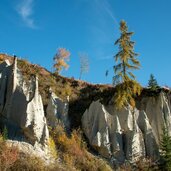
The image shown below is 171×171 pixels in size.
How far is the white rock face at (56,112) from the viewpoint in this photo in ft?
101

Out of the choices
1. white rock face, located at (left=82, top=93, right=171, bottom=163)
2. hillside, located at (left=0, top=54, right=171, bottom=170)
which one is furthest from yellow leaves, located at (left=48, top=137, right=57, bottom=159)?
white rock face, located at (left=82, top=93, right=171, bottom=163)

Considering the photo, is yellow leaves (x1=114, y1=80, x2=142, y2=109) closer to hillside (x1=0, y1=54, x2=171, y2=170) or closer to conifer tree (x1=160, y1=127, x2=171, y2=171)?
hillside (x1=0, y1=54, x2=171, y2=170)

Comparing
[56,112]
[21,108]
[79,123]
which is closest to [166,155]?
[79,123]

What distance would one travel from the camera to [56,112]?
31953 mm

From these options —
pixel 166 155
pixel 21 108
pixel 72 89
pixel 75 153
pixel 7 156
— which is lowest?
pixel 7 156

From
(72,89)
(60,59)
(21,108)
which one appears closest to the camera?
(21,108)

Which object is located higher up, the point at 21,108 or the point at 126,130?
the point at 21,108

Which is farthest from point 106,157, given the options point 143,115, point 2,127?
point 2,127

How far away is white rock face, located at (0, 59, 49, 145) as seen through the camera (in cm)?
2639

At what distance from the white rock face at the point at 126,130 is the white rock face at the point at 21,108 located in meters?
5.49

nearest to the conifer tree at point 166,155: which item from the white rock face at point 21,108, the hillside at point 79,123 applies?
the hillside at point 79,123

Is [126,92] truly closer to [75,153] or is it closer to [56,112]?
[56,112]

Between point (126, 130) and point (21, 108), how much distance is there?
1013cm

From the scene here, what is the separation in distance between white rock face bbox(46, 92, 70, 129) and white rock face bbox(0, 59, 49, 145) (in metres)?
2.37
